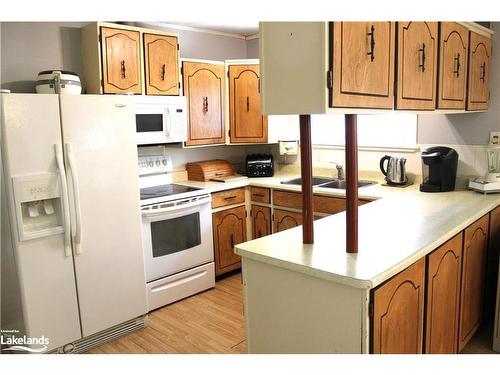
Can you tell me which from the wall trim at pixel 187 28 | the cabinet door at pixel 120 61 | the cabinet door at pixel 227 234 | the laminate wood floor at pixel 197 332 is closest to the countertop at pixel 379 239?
the laminate wood floor at pixel 197 332

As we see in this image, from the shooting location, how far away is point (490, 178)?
9.49ft

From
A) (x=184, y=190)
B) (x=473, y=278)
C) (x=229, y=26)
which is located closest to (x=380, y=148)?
(x=473, y=278)

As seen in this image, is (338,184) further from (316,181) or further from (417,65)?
(417,65)

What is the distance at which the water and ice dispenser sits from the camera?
93.6 inches

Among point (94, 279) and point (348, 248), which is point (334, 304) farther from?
point (94, 279)

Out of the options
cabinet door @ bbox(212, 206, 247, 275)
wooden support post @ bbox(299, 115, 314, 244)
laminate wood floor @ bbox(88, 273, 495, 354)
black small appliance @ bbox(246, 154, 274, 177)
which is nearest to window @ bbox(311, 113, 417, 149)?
black small appliance @ bbox(246, 154, 274, 177)

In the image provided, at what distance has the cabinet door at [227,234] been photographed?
3752mm

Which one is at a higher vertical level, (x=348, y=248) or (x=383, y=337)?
(x=348, y=248)

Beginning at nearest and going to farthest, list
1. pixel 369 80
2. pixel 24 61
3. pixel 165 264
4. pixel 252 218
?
pixel 369 80
pixel 24 61
pixel 165 264
pixel 252 218

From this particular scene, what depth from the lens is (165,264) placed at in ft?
10.8

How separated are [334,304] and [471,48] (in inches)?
85.7

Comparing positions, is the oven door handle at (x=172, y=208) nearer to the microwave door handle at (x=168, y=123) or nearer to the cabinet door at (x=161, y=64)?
the microwave door handle at (x=168, y=123)

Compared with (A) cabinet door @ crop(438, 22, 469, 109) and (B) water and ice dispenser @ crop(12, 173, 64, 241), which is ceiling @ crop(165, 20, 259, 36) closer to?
(A) cabinet door @ crop(438, 22, 469, 109)

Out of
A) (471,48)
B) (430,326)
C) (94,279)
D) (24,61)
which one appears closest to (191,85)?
(24,61)
